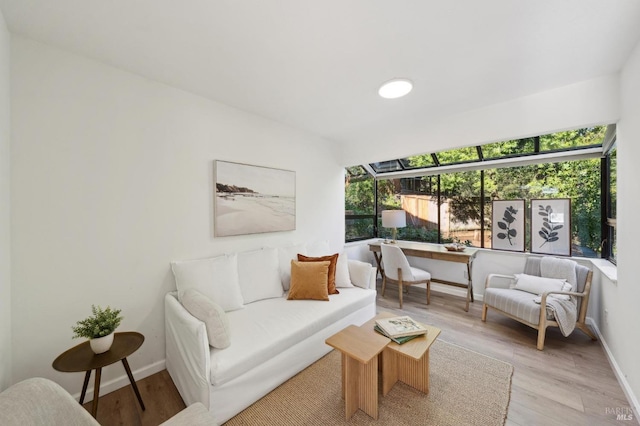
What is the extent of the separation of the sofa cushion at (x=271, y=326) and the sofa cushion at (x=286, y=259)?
0.76 feet

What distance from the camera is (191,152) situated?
2.28 meters

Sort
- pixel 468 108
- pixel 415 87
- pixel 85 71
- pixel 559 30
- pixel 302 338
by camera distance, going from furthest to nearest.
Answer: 1. pixel 468 108
2. pixel 415 87
3. pixel 302 338
4. pixel 85 71
5. pixel 559 30

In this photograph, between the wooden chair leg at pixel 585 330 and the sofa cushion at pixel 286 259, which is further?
the sofa cushion at pixel 286 259

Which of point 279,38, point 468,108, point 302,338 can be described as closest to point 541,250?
point 468,108

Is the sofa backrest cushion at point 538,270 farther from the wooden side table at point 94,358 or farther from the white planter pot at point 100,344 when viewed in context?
the white planter pot at point 100,344

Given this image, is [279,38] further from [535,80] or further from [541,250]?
[541,250]

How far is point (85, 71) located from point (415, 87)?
2597mm

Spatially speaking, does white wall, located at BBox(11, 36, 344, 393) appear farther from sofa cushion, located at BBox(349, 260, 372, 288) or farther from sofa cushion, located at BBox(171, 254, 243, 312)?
sofa cushion, located at BBox(349, 260, 372, 288)

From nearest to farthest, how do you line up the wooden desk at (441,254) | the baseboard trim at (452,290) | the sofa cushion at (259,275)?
the sofa cushion at (259,275)
the wooden desk at (441,254)
the baseboard trim at (452,290)

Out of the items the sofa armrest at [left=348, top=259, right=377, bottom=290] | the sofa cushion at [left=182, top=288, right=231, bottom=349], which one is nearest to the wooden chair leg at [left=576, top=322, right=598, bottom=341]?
the sofa armrest at [left=348, top=259, right=377, bottom=290]

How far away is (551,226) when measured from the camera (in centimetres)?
313

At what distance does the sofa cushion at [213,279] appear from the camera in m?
2.08

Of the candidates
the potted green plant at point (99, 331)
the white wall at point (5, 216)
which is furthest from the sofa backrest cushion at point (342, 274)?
the white wall at point (5, 216)

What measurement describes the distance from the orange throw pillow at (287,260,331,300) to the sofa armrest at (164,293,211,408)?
102cm
